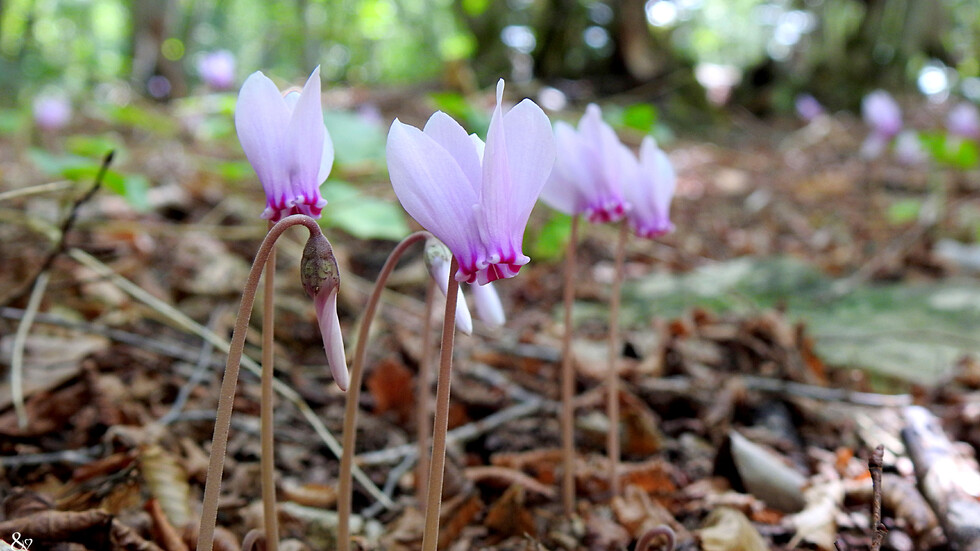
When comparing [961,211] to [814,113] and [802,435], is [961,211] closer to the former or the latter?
[814,113]

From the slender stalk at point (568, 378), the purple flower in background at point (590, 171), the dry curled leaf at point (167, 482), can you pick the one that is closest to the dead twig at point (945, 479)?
the slender stalk at point (568, 378)

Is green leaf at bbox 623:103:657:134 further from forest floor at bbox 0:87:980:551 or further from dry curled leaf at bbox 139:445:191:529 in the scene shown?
dry curled leaf at bbox 139:445:191:529

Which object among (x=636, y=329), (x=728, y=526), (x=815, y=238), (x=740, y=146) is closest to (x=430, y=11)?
(x=740, y=146)

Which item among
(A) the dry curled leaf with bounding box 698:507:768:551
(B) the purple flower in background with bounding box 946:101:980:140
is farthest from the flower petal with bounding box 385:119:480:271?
(B) the purple flower in background with bounding box 946:101:980:140

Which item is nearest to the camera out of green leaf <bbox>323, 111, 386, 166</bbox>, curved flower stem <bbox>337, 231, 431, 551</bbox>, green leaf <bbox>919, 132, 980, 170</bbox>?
curved flower stem <bbox>337, 231, 431, 551</bbox>

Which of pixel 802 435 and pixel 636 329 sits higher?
pixel 636 329

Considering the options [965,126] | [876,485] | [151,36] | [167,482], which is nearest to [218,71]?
[151,36]
